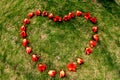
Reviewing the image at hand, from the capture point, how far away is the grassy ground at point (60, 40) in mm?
6234

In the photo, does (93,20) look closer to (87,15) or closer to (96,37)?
(87,15)

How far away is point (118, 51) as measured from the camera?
6.56 m

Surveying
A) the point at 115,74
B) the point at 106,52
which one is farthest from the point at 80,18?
the point at 115,74

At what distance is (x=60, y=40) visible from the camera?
678 cm

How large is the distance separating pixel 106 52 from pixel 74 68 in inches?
40.8

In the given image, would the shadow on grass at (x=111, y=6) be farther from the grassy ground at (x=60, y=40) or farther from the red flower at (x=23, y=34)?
the red flower at (x=23, y=34)

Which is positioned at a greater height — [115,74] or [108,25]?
[108,25]

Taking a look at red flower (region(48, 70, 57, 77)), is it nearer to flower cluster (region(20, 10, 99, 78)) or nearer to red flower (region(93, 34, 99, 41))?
flower cluster (region(20, 10, 99, 78))

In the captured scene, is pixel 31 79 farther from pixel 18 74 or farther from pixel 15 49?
pixel 15 49

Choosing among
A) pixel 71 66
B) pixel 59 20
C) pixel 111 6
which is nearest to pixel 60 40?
pixel 59 20

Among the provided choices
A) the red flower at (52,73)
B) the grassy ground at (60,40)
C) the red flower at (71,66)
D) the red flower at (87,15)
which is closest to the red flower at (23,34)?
the grassy ground at (60,40)

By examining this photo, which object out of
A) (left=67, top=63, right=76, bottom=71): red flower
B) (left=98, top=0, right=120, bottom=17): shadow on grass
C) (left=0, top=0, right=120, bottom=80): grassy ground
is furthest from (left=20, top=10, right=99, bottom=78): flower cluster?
(left=98, top=0, right=120, bottom=17): shadow on grass

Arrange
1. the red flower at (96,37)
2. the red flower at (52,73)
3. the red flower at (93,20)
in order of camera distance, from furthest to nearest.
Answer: the red flower at (93,20) < the red flower at (96,37) < the red flower at (52,73)

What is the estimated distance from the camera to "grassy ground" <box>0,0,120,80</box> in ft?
20.5
